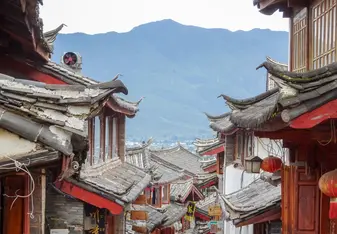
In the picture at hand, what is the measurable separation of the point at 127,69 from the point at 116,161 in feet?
570

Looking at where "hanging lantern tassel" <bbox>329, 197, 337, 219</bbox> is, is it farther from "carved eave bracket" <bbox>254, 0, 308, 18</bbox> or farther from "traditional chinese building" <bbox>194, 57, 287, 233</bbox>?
"traditional chinese building" <bbox>194, 57, 287, 233</bbox>

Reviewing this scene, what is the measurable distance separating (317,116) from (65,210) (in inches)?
304

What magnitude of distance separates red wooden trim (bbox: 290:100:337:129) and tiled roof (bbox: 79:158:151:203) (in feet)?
23.2

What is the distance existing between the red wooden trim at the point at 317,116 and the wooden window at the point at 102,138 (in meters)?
9.69

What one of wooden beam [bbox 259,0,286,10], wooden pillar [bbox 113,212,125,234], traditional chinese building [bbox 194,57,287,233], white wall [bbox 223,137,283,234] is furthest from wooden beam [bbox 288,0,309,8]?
wooden pillar [bbox 113,212,125,234]

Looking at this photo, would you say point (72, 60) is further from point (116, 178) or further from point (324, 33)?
point (324, 33)

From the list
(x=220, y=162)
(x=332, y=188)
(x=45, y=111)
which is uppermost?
(x=220, y=162)

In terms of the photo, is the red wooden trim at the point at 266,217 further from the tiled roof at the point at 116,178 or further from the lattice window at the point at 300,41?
the lattice window at the point at 300,41

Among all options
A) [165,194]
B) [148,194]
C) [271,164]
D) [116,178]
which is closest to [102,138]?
[116,178]

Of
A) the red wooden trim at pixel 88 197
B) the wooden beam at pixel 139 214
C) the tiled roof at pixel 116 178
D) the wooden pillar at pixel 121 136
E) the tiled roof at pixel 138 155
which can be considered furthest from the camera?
the tiled roof at pixel 138 155

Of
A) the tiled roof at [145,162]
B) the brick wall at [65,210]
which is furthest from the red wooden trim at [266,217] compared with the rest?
the tiled roof at [145,162]

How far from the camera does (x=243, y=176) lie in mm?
21922

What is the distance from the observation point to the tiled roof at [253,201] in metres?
13.6

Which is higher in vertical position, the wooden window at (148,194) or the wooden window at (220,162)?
the wooden window at (220,162)
